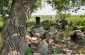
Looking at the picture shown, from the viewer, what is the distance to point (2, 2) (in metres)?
22.3

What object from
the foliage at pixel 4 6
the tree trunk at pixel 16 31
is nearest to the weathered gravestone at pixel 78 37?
the foliage at pixel 4 6

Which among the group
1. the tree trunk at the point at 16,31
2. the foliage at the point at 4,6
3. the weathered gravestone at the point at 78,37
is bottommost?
the weathered gravestone at the point at 78,37

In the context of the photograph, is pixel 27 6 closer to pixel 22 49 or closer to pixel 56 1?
pixel 22 49

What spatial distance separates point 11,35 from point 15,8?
0.87m

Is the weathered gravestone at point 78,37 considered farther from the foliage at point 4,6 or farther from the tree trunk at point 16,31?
the tree trunk at point 16,31

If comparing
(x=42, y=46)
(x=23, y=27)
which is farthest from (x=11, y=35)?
(x=42, y=46)

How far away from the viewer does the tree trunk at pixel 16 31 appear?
7.78 meters

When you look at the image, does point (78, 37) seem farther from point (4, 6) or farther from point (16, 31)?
point (16, 31)

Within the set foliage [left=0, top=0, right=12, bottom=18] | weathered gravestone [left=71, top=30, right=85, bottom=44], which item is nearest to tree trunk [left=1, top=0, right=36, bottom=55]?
weathered gravestone [left=71, top=30, right=85, bottom=44]

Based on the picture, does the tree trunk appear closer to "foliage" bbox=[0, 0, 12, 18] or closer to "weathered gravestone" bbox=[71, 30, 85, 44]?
"weathered gravestone" bbox=[71, 30, 85, 44]

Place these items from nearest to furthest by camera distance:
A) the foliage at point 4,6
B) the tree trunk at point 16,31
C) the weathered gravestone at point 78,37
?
the tree trunk at point 16,31 → the weathered gravestone at point 78,37 → the foliage at point 4,6

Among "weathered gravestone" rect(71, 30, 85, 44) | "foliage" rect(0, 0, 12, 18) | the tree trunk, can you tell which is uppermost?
the tree trunk

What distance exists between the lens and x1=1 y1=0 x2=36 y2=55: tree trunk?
306 inches

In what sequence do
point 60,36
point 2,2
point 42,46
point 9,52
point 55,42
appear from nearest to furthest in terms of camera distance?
point 9,52, point 42,46, point 55,42, point 60,36, point 2,2
